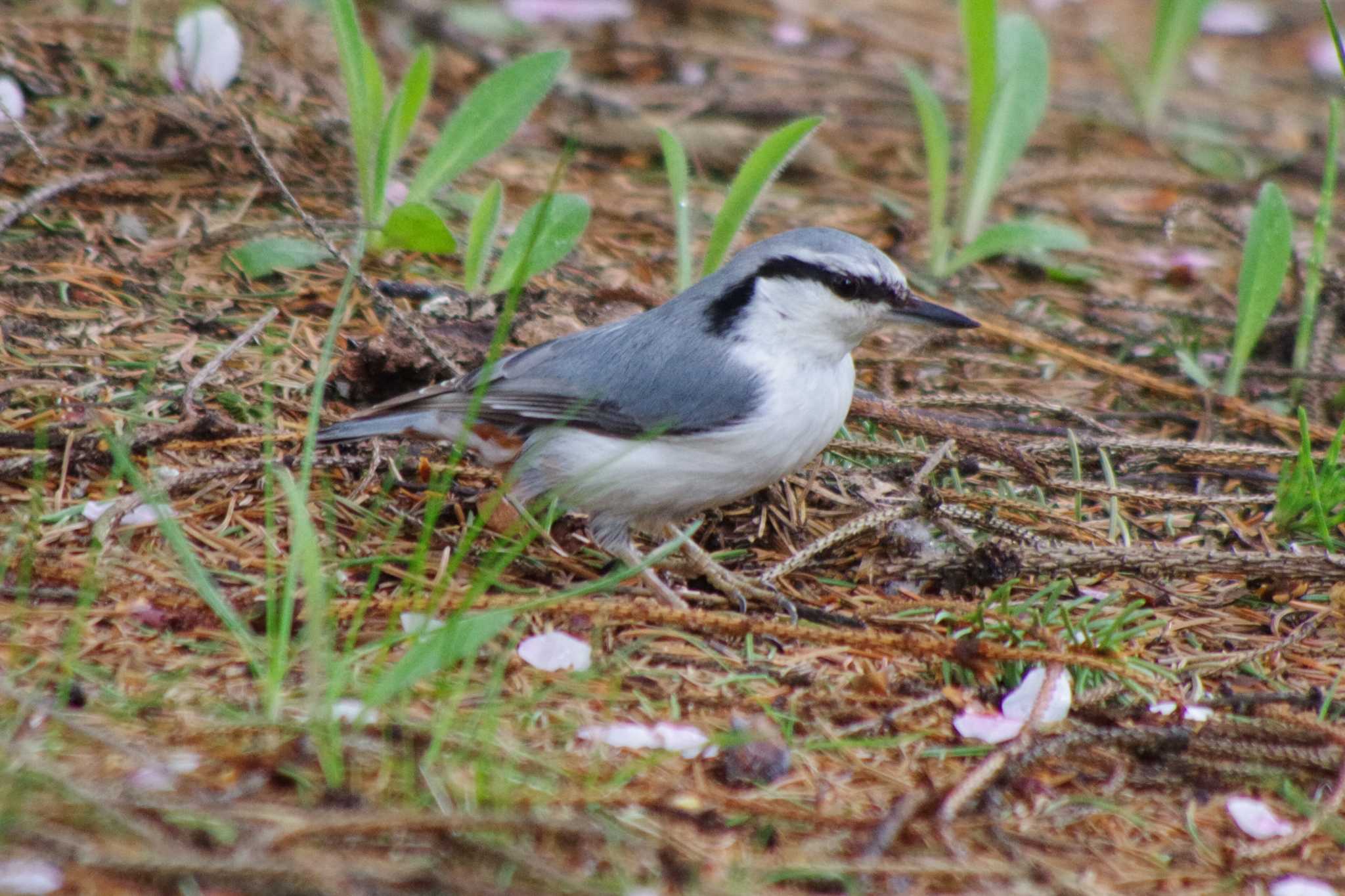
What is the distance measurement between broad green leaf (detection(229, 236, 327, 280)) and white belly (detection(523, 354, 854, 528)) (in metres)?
1.15

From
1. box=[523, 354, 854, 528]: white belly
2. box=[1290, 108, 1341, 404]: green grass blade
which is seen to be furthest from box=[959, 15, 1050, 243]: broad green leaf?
box=[523, 354, 854, 528]: white belly

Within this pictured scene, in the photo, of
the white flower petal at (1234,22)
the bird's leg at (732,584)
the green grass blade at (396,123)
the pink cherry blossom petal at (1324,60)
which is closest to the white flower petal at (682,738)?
the bird's leg at (732,584)

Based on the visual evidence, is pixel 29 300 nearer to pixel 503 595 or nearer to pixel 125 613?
pixel 125 613

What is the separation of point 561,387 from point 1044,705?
150 cm

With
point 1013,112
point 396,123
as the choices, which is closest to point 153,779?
point 396,123

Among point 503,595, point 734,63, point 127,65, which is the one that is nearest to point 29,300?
point 127,65

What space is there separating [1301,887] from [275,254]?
10.7 ft

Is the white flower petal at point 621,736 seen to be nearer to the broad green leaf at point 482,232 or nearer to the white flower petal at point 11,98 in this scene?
the broad green leaf at point 482,232

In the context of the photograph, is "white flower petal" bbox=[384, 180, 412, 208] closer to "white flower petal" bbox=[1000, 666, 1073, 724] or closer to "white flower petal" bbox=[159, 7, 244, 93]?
"white flower petal" bbox=[159, 7, 244, 93]

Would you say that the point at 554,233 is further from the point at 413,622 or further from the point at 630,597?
the point at 413,622

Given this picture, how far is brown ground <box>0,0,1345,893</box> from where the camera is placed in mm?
2225

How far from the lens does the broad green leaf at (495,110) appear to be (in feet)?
13.8

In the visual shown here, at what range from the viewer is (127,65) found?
5.22 m

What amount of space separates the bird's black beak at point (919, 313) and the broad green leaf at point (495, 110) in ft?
4.23
